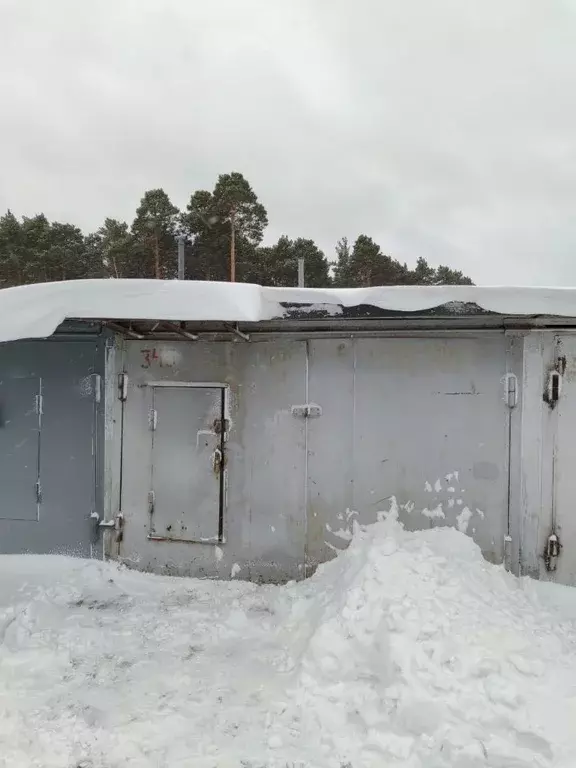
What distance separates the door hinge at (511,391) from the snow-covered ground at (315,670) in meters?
1.11

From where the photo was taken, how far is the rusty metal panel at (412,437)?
164 inches

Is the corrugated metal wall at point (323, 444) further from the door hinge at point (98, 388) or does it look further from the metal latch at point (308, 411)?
the door hinge at point (98, 388)

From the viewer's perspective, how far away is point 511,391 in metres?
4.13

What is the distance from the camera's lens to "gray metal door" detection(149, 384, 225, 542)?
4562 millimetres

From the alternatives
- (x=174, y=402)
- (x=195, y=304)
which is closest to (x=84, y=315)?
(x=195, y=304)

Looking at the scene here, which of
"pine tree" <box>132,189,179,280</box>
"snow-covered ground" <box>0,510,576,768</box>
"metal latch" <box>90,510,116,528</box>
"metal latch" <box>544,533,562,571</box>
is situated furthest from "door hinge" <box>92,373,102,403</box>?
"pine tree" <box>132,189,179,280</box>

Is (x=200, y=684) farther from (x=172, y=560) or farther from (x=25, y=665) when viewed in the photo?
(x=172, y=560)

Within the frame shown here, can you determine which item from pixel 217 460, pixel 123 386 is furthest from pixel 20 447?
pixel 217 460

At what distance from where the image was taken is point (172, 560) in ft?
15.2

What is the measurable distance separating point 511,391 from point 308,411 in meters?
1.59

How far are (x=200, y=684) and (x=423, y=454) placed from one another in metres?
Answer: 2.29

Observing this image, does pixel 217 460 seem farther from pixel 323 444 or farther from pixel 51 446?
pixel 51 446

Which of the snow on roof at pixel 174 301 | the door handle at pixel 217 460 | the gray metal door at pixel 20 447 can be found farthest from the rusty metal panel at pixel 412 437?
Result: the gray metal door at pixel 20 447

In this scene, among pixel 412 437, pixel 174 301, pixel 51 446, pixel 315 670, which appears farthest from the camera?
pixel 51 446
